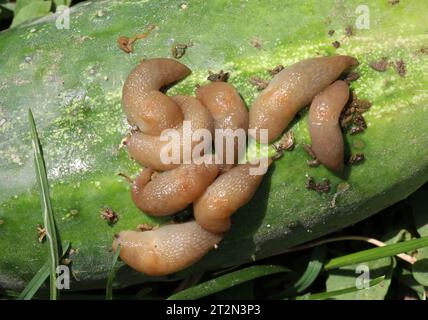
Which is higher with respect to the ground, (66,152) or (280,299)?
(66,152)

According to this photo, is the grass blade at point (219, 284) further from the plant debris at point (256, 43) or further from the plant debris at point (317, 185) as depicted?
the plant debris at point (256, 43)

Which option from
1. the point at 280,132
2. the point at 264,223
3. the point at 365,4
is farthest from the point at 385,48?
the point at 264,223

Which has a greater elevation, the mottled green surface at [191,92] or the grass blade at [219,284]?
Result: the mottled green surface at [191,92]

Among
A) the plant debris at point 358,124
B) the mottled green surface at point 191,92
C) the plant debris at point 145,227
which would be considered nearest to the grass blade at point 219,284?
the mottled green surface at point 191,92

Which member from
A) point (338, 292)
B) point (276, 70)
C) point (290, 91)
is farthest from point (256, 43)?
point (338, 292)

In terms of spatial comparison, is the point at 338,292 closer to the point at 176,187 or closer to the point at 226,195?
the point at 226,195

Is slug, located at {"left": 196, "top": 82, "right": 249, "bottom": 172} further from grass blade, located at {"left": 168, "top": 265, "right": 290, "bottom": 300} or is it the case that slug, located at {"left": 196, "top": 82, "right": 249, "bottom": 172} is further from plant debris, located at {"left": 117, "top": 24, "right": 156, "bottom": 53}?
grass blade, located at {"left": 168, "top": 265, "right": 290, "bottom": 300}
